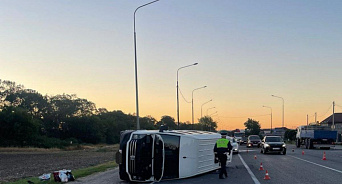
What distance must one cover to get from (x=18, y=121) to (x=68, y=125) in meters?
25.7

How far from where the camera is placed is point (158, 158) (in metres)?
14.7

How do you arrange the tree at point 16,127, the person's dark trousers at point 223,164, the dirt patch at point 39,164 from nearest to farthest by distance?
1. the person's dark trousers at point 223,164
2. the dirt patch at point 39,164
3. the tree at point 16,127

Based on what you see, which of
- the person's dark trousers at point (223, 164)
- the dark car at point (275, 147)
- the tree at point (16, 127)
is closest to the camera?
the person's dark trousers at point (223, 164)

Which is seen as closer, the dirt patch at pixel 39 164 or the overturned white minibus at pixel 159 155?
the overturned white minibus at pixel 159 155

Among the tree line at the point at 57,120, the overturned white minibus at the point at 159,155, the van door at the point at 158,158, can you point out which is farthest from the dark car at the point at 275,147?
the tree line at the point at 57,120

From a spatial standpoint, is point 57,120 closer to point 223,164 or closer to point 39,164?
point 39,164

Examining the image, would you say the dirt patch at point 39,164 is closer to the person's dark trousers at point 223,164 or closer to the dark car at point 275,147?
the person's dark trousers at point 223,164

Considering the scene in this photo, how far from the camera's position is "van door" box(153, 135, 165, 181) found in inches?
577

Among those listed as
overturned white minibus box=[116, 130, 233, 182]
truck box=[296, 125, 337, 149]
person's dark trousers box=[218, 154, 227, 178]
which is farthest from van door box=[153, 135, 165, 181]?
truck box=[296, 125, 337, 149]

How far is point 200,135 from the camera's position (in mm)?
16734

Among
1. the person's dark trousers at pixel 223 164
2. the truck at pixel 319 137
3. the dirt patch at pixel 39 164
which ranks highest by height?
the person's dark trousers at pixel 223 164

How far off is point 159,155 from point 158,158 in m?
0.11

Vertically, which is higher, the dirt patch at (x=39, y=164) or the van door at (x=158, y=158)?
the van door at (x=158, y=158)

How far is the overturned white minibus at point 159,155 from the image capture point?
47.1ft
